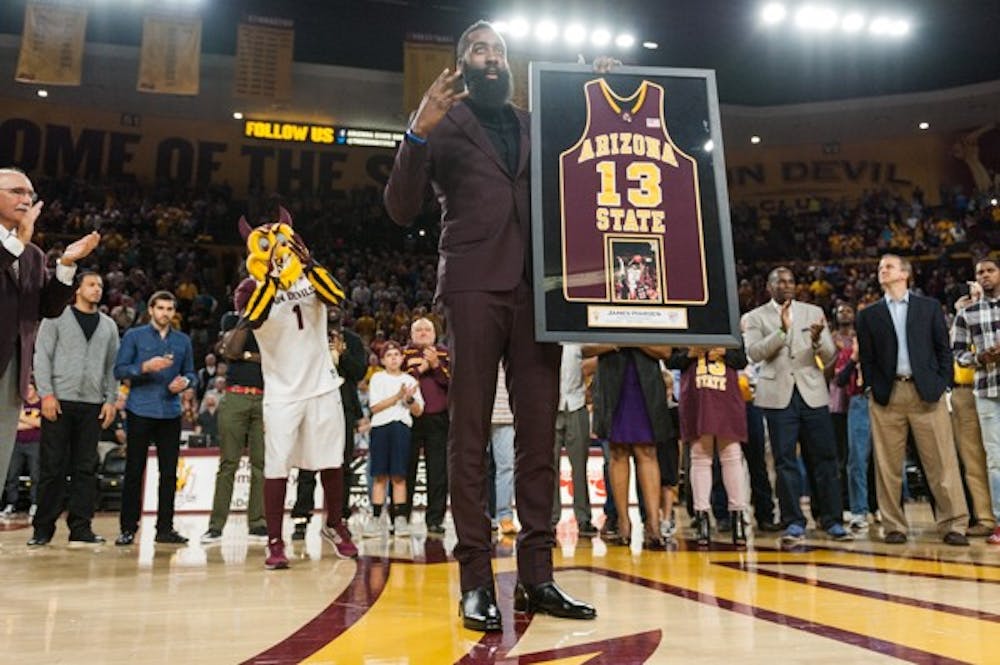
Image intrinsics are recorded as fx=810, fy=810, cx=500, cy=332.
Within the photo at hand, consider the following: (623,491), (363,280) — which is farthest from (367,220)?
(623,491)

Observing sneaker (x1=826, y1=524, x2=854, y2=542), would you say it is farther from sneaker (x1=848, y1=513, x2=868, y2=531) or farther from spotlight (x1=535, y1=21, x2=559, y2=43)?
spotlight (x1=535, y1=21, x2=559, y2=43)

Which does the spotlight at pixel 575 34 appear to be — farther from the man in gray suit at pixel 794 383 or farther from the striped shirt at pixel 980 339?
the striped shirt at pixel 980 339

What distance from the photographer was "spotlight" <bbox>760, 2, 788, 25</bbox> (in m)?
14.3

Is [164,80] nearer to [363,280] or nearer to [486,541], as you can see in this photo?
[363,280]

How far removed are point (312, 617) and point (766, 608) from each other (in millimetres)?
1574

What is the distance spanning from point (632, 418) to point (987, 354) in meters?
2.49

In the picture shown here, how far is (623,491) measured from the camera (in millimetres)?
5426

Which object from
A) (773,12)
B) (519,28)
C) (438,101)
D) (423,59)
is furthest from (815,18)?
(438,101)

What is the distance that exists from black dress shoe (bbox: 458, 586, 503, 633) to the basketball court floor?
5 cm

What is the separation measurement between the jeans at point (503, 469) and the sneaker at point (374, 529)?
0.93 meters

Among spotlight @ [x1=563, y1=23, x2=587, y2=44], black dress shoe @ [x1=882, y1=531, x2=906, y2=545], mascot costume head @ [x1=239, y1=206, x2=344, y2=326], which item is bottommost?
black dress shoe @ [x1=882, y1=531, x2=906, y2=545]

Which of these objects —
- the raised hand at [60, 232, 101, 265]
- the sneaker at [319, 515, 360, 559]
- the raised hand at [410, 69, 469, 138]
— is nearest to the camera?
the raised hand at [410, 69, 469, 138]

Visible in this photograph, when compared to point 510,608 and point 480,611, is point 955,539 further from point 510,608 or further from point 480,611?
point 480,611

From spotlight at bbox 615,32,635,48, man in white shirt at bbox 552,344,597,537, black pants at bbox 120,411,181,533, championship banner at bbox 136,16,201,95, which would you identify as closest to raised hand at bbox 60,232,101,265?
black pants at bbox 120,411,181,533
